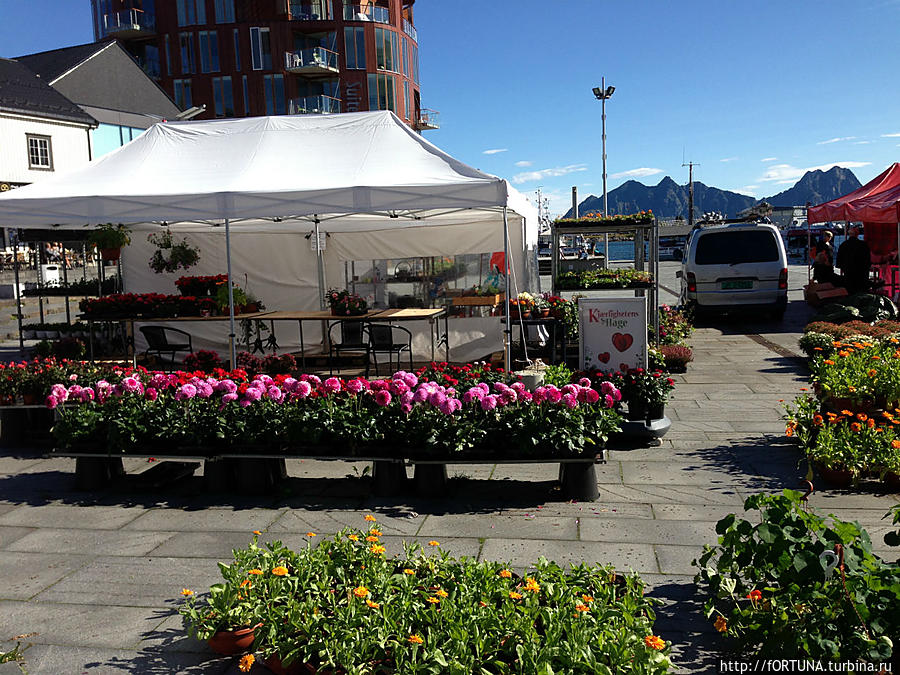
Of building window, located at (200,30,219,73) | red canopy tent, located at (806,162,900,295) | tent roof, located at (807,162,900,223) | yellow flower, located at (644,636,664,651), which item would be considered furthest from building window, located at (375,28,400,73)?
yellow flower, located at (644,636,664,651)

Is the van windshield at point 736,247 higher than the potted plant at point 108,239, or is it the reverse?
the potted plant at point 108,239

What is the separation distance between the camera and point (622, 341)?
780 centimetres

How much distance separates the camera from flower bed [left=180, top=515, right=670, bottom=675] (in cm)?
296

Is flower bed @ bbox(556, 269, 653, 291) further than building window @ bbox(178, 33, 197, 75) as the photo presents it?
No

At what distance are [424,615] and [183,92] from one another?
160 feet

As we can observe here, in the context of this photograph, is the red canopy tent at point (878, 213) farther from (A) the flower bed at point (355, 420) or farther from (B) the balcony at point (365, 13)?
(B) the balcony at point (365, 13)

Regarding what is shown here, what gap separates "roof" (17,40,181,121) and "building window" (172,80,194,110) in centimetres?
611

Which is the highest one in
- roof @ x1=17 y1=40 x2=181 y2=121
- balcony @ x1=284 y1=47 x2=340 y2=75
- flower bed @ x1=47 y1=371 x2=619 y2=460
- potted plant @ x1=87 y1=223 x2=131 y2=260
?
balcony @ x1=284 y1=47 x2=340 y2=75

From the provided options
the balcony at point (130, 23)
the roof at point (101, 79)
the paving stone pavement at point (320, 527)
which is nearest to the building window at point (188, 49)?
the balcony at point (130, 23)

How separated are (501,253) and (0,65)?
29.4 meters

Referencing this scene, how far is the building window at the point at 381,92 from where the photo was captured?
4673 centimetres

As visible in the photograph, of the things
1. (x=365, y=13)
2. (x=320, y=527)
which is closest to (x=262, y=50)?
(x=365, y=13)

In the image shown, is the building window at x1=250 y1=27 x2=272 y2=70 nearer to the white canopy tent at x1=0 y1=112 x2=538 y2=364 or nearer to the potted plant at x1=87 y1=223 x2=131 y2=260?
the potted plant at x1=87 y1=223 x2=131 y2=260

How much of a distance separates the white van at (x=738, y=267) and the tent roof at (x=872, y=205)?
4.44ft
